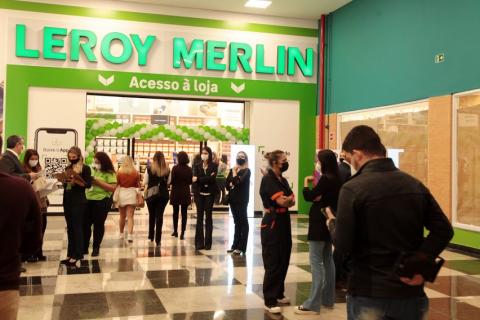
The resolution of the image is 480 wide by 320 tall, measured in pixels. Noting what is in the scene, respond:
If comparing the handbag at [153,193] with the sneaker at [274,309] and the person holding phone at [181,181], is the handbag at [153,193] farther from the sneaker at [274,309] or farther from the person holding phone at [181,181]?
the sneaker at [274,309]

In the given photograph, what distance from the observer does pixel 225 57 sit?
13.0 metres

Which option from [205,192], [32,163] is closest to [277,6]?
[205,192]

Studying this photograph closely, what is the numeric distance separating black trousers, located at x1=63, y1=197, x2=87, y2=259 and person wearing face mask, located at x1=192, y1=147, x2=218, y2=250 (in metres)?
1.94

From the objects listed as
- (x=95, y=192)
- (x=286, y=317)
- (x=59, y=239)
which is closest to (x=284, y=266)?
(x=286, y=317)

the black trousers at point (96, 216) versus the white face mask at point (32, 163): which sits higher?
the white face mask at point (32, 163)

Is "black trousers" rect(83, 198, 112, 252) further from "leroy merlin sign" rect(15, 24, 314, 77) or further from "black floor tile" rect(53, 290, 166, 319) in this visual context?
"leroy merlin sign" rect(15, 24, 314, 77)

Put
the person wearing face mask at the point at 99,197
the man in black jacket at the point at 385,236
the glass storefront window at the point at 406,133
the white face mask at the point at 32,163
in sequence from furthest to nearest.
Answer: the glass storefront window at the point at 406,133
the person wearing face mask at the point at 99,197
the white face mask at the point at 32,163
the man in black jacket at the point at 385,236

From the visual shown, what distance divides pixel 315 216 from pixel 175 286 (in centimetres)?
190

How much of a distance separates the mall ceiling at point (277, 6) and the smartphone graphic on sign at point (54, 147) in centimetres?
370

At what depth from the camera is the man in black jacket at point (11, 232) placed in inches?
88.4

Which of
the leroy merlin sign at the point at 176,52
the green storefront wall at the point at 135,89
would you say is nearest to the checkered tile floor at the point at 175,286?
the green storefront wall at the point at 135,89

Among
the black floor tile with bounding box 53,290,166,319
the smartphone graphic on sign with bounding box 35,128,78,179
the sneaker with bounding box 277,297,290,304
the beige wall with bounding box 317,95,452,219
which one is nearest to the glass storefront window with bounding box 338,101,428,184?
the beige wall with bounding box 317,95,452,219

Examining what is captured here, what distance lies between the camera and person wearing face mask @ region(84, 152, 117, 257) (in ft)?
22.6

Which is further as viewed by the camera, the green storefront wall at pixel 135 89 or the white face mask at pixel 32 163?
the green storefront wall at pixel 135 89
